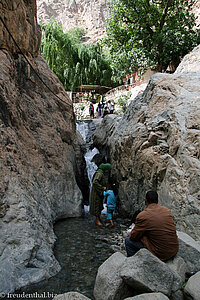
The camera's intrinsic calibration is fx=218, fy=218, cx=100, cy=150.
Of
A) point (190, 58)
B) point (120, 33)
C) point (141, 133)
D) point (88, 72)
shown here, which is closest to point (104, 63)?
point (88, 72)

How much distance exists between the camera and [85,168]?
11703mm

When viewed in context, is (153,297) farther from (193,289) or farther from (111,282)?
(111,282)

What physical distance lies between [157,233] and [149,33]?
21400 mm

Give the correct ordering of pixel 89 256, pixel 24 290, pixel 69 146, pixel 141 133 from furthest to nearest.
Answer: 1. pixel 69 146
2. pixel 141 133
3. pixel 89 256
4. pixel 24 290

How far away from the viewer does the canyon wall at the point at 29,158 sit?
3683 millimetres

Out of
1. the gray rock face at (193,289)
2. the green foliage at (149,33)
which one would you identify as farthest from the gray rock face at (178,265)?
the green foliage at (149,33)

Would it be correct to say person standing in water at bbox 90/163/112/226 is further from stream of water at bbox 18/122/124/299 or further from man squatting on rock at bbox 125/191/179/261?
man squatting on rock at bbox 125/191/179/261

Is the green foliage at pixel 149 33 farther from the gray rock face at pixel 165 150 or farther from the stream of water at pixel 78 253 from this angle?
the stream of water at pixel 78 253

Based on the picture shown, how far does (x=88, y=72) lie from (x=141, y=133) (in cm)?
2610

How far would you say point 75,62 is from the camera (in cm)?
3109

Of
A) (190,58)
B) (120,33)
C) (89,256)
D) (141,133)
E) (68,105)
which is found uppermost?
(120,33)

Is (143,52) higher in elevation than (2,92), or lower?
higher

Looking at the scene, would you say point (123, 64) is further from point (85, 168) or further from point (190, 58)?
point (85, 168)

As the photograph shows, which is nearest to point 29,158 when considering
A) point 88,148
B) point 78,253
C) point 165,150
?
point 78,253
